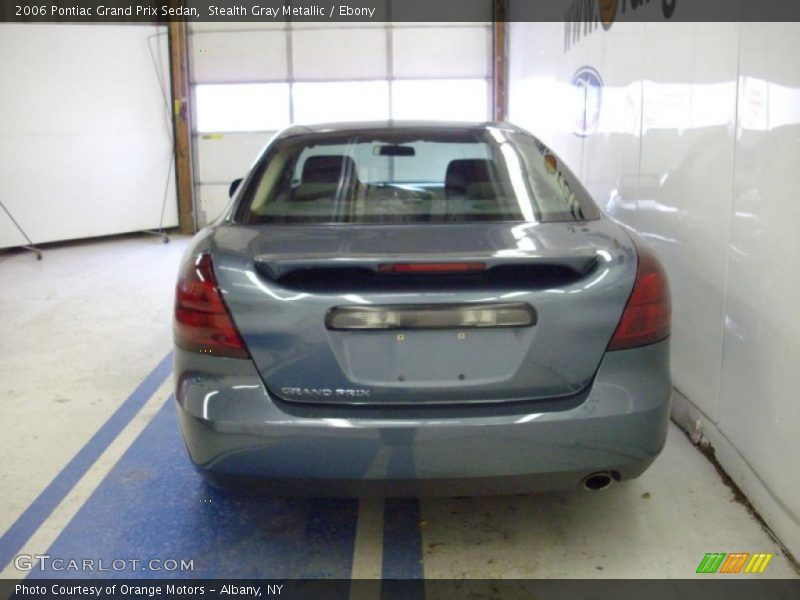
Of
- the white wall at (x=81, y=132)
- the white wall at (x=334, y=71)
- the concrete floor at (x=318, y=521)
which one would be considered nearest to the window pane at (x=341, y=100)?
the white wall at (x=334, y=71)

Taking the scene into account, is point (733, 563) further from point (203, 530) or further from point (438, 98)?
point (438, 98)

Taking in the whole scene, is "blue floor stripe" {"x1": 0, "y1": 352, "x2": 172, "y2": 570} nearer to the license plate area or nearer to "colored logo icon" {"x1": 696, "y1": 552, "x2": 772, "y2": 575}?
the license plate area

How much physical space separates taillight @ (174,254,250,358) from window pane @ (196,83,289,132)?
9.76m

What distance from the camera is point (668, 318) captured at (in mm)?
2537

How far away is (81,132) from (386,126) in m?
8.39

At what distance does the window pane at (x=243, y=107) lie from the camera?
11.9m

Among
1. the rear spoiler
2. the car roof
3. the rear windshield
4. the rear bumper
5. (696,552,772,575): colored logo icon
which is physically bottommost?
(696,552,772,575): colored logo icon

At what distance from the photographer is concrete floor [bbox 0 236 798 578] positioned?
2.72 metres

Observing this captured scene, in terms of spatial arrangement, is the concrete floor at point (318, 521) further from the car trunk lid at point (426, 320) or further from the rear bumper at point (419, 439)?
the car trunk lid at point (426, 320)

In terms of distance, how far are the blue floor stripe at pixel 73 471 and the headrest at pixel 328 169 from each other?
5.24ft

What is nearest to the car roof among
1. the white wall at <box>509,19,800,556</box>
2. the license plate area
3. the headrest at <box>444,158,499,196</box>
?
the headrest at <box>444,158,499,196</box>

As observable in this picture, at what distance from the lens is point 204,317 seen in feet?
8.00

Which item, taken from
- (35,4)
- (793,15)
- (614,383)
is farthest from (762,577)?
(35,4)

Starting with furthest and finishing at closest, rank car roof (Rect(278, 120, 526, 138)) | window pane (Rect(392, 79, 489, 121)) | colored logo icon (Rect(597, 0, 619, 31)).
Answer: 1. window pane (Rect(392, 79, 489, 121))
2. colored logo icon (Rect(597, 0, 619, 31))
3. car roof (Rect(278, 120, 526, 138))
